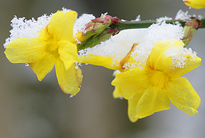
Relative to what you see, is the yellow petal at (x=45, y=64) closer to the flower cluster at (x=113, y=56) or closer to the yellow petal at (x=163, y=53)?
the flower cluster at (x=113, y=56)

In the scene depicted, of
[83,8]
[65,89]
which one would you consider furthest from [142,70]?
[83,8]

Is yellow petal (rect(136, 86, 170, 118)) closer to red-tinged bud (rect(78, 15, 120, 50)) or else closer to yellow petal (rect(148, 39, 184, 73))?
yellow petal (rect(148, 39, 184, 73))

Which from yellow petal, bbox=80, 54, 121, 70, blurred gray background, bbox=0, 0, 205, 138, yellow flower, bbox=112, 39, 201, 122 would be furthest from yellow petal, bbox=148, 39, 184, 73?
blurred gray background, bbox=0, 0, 205, 138

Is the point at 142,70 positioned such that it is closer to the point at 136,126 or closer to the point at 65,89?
the point at 65,89

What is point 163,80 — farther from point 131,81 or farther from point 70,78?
point 70,78

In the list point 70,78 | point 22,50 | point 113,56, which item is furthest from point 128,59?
point 22,50

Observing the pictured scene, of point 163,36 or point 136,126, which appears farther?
point 136,126
